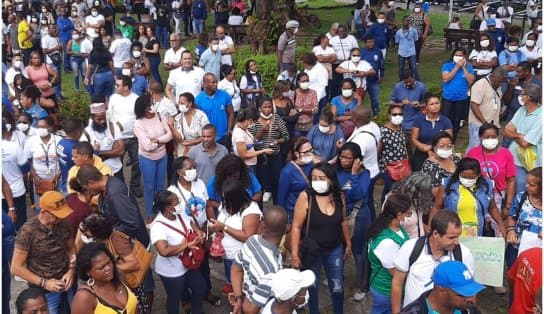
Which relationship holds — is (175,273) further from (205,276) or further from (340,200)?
(340,200)

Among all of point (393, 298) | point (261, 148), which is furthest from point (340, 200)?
point (261, 148)

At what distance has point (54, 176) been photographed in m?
7.16

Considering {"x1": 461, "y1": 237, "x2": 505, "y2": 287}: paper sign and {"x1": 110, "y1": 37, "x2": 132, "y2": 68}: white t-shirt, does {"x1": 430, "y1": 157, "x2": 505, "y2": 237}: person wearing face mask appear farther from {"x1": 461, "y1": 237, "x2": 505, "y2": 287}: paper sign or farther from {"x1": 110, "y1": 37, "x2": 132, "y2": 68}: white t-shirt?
{"x1": 110, "y1": 37, "x2": 132, "y2": 68}: white t-shirt

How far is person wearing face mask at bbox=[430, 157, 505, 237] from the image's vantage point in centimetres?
588

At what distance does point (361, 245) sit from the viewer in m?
6.39

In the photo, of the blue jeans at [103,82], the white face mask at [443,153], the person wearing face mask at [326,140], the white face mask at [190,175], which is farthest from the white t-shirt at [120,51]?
the white face mask at [443,153]

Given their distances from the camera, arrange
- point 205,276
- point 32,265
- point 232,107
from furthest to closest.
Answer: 1. point 232,107
2. point 205,276
3. point 32,265

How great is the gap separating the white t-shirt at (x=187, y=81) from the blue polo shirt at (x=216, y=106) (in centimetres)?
101

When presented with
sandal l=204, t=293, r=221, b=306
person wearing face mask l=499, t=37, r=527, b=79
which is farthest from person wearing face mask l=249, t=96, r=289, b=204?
person wearing face mask l=499, t=37, r=527, b=79

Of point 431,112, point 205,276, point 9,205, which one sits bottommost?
point 205,276

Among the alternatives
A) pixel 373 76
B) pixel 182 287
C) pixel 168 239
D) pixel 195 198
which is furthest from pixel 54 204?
pixel 373 76

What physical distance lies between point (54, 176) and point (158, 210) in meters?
2.26

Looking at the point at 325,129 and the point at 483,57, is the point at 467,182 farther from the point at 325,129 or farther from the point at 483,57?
the point at 483,57

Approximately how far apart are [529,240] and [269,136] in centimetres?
328
